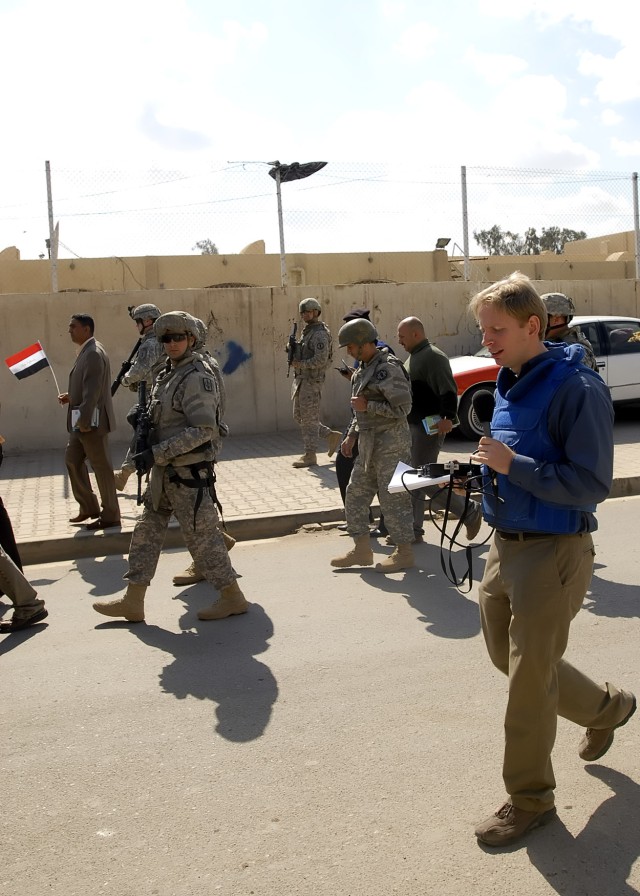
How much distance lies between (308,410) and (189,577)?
4296 mm

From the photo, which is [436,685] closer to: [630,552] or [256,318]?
[630,552]

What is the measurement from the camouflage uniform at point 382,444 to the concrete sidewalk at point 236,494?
1627 mm

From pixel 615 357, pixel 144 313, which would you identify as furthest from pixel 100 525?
pixel 615 357

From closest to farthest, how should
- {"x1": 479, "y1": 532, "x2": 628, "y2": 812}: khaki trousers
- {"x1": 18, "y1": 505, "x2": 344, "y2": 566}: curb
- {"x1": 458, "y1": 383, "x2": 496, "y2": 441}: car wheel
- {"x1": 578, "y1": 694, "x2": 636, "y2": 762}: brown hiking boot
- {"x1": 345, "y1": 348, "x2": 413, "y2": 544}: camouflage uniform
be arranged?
1. {"x1": 479, "y1": 532, "x2": 628, "y2": 812}: khaki trousers
2. {"x1": 578, "y1": 694, "x2": 636, "y2": 762}: brown hiking boot
3. {"x1": 345, "y1": 348, "x2": 413, "y2": 544}: camouflage uniform
4. {"x1": 18, "y1": 505, "x2": 344, "y2": 566}: curb
5. {"x1": 458, "y1": 383, "x2": 496, "y2": 441}: car wheel

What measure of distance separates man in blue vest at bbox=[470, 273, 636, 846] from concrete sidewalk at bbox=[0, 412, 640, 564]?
5098mm

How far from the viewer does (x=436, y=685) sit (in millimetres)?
4398

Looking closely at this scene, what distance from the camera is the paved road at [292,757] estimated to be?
2.92 meters

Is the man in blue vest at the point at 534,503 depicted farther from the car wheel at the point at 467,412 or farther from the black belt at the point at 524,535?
the car wheel at the point at 467,412

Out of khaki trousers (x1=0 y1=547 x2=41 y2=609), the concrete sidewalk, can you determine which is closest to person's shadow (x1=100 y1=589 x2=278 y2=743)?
khaki trousers (x1=0 y1=547 x2=41 y2=609)

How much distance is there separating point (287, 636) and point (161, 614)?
94 cm

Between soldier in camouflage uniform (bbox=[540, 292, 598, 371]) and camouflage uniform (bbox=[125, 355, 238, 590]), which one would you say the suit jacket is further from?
soldier in camouflage uniform (bbox=[540, 292, 598, 371])

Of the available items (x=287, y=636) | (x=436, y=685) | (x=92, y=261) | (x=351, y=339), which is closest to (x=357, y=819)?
(x=436, y=685)

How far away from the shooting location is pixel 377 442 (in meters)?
6.56

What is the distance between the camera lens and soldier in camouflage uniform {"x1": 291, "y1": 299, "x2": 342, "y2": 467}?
→ 10.1 m
